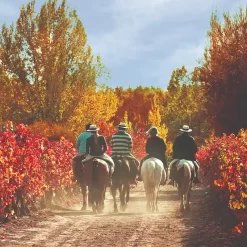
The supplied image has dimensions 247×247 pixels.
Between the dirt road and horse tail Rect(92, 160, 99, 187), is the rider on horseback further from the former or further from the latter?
the dirt road

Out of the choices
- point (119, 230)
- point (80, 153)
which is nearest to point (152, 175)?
point (80, 153)

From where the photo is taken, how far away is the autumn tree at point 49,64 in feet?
111

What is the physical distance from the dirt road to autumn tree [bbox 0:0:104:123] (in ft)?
63.1

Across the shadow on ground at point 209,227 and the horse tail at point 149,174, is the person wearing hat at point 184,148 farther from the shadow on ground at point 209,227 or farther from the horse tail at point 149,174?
the shadow on ground at point 209,227

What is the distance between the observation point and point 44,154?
15.2 meters

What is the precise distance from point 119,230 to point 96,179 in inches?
145

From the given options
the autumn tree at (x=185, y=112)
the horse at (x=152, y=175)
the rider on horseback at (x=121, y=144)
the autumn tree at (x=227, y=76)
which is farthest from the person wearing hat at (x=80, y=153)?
the autumn tree at (x=185, y=112)

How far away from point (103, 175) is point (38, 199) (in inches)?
75.6

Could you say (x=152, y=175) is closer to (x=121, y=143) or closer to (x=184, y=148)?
(x=184, y=148)

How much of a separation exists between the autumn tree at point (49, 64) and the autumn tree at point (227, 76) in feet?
30.3

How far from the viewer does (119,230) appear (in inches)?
446

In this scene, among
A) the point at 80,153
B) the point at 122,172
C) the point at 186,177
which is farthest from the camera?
the point at 80,153

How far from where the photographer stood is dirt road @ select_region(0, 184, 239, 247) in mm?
9875

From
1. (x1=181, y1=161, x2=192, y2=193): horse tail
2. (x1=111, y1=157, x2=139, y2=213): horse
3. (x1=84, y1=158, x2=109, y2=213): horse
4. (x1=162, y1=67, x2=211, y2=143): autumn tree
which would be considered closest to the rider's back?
(x1=181, y1=161, x2=192, y2=193): horse tail
